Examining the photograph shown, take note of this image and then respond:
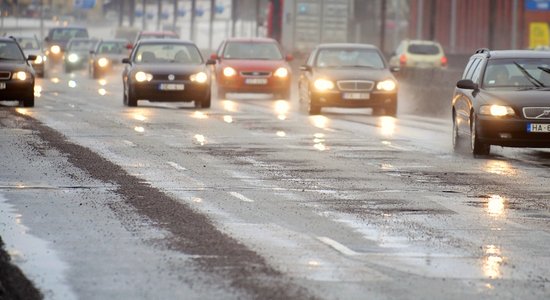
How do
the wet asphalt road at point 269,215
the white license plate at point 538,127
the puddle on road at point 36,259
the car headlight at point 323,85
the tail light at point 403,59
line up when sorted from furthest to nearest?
the tail light at point 403,59 < the car headlight at point 323,85 < the white license plate at point 538,127 < the wet asphalt road at point 269,215 < the puddle on road at point 36,259

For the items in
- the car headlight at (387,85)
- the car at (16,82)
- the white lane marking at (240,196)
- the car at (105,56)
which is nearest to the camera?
the white lane marking at (240,196)

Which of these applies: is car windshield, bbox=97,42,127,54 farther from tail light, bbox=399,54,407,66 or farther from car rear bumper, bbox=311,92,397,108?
car rear bumper, bbox=311,92,397,108

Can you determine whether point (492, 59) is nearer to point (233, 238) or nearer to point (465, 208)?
point (465, 208)

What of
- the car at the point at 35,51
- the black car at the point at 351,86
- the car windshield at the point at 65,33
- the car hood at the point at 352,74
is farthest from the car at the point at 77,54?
the car hood at the point at 352,74

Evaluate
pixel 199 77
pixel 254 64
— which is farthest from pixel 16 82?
pixel 254 64

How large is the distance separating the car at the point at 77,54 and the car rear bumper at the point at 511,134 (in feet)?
173

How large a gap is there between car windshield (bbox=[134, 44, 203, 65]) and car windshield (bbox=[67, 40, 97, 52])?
36160 millimetres

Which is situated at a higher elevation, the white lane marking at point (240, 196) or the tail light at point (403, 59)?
the white lane marking at point (240, 196)

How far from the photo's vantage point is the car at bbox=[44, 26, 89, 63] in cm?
8494

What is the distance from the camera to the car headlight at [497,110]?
22500mm

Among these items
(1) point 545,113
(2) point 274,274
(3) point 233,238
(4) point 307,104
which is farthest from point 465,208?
(4) point 307,104

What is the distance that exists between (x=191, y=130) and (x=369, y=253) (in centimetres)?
1618

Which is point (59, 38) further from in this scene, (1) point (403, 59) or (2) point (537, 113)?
(2) point (537, 113)

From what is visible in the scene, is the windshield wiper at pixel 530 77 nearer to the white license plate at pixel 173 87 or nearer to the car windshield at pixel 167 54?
the white license plate at pixel 173 87
